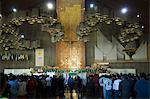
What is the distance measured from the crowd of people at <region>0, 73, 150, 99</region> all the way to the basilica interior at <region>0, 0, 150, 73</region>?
15.2 feet

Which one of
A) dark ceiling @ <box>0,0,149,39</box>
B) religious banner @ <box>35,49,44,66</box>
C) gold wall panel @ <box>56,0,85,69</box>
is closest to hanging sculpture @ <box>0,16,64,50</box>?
religious banner @ <box>35,49,44,66</box>

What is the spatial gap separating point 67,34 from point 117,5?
12.6 feet

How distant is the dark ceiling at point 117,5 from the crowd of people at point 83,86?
6156mm

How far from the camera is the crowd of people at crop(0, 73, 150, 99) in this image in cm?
1037

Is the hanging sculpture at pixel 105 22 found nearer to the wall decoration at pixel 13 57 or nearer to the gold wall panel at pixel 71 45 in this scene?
the gold wall panel at pixel 71 45

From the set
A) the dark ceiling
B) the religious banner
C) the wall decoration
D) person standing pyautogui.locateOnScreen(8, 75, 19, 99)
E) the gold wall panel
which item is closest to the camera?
person standing pyautogui.locateOnScreen(8, 75, 19, 99)

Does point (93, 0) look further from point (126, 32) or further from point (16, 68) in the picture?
point (16, 68)

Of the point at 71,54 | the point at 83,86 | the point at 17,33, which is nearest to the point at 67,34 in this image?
the point at 71,54

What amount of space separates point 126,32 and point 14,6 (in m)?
7.60

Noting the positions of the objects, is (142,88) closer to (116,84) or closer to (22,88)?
(116,84)

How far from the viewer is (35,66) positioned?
22.0m

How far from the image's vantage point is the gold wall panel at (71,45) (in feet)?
71.8

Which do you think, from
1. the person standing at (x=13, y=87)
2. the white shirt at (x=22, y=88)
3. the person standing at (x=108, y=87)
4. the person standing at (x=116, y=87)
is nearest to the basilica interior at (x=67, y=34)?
the white shirt at (x=22, y=88)

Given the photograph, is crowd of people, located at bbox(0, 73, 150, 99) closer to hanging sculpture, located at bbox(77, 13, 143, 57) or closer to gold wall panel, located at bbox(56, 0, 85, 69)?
gold wall panel, located at bbox(56, 0, 85, 69)
